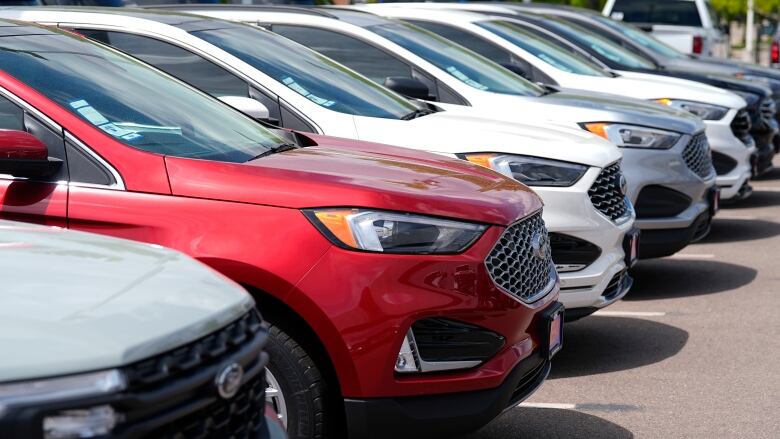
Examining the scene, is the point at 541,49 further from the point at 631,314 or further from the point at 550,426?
the point at 550,426

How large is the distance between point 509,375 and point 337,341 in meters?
0.66

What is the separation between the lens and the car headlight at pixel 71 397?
98.8 inches

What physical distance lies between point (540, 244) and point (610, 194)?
208 cm

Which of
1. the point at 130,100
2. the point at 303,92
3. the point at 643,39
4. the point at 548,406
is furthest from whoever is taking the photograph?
the point at 643,39

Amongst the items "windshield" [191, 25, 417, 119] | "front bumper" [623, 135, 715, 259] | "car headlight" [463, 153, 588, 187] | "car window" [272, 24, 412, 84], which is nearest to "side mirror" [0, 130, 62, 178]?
"windshield" [191, 25, 417, 119]

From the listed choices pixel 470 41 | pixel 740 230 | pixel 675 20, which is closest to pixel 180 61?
pixel 470 41

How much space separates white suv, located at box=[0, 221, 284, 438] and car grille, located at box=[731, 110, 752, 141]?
9169mm

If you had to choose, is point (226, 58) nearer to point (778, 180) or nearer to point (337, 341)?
point (337, 341)

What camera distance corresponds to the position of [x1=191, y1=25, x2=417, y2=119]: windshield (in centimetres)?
687

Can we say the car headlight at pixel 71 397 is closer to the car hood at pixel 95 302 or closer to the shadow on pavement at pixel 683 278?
the car hood at pixel 95 302

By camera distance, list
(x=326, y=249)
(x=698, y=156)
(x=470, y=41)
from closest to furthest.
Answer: (x=326, y=249) < (x=698, y=156) < (x=470, y=41)

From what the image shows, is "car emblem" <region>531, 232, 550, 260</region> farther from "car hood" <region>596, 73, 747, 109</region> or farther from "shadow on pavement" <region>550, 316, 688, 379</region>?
"car hood" <region>596, 73, 747, 109</region>

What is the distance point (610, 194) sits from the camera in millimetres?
7031

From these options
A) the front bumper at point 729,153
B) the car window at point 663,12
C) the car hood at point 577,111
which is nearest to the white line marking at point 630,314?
the car hood at point 577,111
